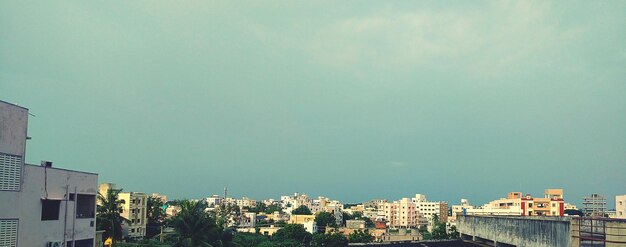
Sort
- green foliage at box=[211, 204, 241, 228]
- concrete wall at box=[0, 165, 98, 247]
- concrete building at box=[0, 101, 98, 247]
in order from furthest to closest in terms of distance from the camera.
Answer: green foliage at box=[211, 204, 241, 228] → concrete wall at box=[0, 165, 98, 247] → concrete building at box=[0, 101, 98, 247]

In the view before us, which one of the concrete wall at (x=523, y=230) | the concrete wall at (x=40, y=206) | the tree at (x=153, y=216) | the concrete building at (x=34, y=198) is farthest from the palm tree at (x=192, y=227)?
the tree at (x=153, y=216)

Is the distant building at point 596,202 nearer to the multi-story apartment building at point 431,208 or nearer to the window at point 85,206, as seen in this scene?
the window at point 85,206

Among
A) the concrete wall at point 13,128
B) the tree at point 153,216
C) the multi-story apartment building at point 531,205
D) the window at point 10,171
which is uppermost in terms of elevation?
the concrete wall at point 13,128

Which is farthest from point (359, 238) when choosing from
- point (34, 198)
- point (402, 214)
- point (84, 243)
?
point (34, 198)

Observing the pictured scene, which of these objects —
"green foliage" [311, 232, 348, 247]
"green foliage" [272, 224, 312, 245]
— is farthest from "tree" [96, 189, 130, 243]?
"green foliage" [272, 224, 312, 245]

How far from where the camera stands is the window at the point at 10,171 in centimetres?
1658

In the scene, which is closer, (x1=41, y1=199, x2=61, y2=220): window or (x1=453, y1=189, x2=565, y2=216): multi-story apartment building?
(x1=41, y1=199, x2=61, y2=220): window

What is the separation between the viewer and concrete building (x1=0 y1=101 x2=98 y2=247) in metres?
16.8

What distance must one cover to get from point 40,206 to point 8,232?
1.77m

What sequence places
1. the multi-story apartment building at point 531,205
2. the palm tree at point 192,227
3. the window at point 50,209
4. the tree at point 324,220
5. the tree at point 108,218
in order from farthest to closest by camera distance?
1. the tree at point 324,220
2. the multi-story apartment building at point 531,205
3. the tree at point 108,218
4. the palm tree at point 192,227
5. the window at point 50,209

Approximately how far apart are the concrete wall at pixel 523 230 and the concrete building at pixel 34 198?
20107 millimetres

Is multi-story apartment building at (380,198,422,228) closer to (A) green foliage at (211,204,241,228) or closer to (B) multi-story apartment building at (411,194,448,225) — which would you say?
(B) multi-story apartment building at (411,194,448,225)

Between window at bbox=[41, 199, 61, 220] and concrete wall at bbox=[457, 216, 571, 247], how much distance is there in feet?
66.3

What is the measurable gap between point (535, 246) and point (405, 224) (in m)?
112
